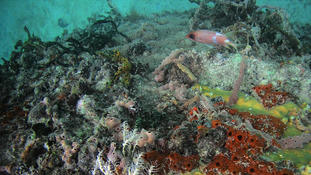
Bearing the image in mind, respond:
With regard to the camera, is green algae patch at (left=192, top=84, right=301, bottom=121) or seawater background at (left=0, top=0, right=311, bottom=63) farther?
seawater background at (left=0, top=0, right=311, bottom=63)

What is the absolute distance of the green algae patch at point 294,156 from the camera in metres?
2.02

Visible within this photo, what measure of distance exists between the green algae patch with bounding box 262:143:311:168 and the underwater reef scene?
1 cm

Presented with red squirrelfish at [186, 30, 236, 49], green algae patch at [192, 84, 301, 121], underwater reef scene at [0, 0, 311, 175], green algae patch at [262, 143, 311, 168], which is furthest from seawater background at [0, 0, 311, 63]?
green algae patch at [262, 143, 311, 168]

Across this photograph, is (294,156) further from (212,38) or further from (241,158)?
(212,38)

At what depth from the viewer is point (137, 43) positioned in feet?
17.5

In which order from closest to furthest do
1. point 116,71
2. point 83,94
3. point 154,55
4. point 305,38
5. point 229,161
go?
point 229,161 → point 83,94 → point 116,71 → point 154,55 → point 305,38

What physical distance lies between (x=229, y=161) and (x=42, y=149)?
9.07 feet

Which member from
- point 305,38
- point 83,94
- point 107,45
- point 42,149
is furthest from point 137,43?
point 305,38

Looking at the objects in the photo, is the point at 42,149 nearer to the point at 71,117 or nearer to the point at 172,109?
the point at 71,117

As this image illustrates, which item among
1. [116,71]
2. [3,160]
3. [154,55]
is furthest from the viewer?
[154,55]

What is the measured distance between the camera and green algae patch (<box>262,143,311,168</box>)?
6.62 feet

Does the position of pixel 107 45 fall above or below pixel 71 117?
above

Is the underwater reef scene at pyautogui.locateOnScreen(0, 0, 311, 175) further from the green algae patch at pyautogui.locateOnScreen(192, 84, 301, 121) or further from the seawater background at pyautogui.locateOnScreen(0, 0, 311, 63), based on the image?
the seawater background at pyautogui.locateOnScreen(0, 0, 311, 63)

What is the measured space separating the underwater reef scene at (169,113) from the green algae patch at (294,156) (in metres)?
0.01
